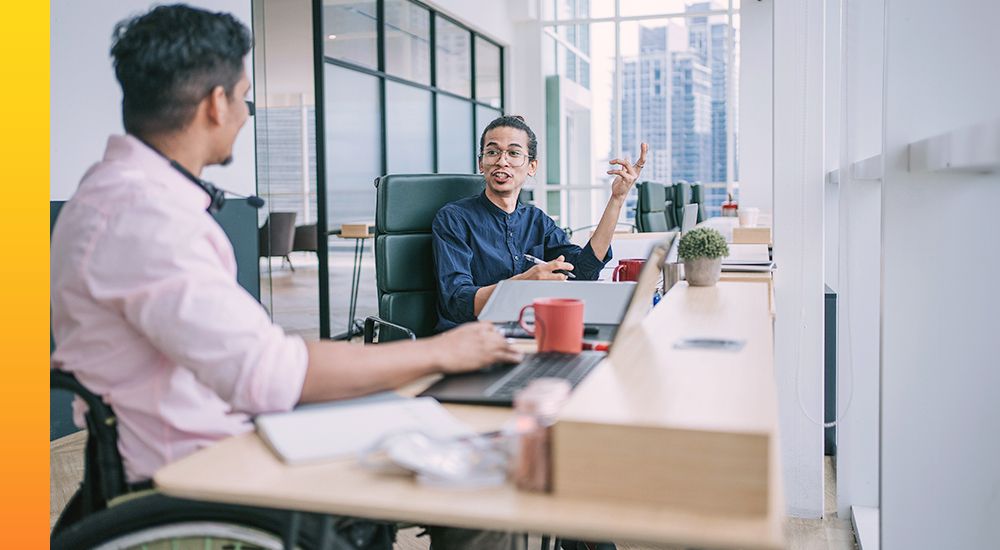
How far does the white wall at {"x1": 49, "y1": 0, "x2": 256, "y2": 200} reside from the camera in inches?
135

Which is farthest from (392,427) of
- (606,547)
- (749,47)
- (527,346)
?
(749,47)

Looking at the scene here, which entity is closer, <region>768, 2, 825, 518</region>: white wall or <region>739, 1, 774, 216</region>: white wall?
<region>768, 2, 825, 518</region>: white wall

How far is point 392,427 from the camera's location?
3.63ft

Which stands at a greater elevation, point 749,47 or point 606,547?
point 749,47

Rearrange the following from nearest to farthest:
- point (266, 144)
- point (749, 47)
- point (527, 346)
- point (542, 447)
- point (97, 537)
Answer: point (542, 447)
point (97, 537)
point (527, 346)
point (266, 144)
point (749, 47)

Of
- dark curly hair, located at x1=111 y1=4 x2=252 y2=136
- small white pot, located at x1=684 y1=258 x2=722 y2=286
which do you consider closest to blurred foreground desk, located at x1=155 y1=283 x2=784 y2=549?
dark curly hair, located at x1=111 y1=4 x2=252 y2=136

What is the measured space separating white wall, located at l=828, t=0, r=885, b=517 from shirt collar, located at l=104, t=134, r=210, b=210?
2.05 m

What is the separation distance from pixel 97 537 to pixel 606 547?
132 cm

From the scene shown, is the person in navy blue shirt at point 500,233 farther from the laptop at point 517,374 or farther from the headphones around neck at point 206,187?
the headphones around neck at point 206,187

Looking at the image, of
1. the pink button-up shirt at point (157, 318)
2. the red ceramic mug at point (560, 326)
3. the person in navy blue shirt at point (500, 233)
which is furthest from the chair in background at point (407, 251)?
the pink button-up shirt at point (157, 318)

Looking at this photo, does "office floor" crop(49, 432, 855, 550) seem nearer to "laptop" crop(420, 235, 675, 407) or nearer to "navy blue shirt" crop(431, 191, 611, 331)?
"navy blue shirt" crop(431, 191, 611, 331)

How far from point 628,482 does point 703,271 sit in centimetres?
135

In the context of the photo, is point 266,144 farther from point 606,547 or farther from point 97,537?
point 97,537

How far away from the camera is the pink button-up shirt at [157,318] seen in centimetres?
111
